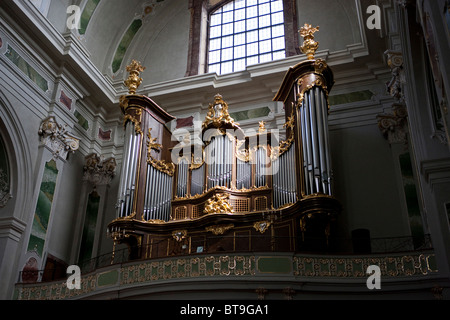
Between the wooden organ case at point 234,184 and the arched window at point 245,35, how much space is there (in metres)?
2.78

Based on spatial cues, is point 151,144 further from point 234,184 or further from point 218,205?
point 218,205

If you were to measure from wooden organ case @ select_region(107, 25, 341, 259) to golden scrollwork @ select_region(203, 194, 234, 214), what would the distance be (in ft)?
0.07

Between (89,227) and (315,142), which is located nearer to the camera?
(315,142)

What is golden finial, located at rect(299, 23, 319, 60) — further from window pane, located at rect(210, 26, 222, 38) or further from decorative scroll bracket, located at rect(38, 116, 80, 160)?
decorative scroll bracket, located at rect(38, 116, 80, 160)

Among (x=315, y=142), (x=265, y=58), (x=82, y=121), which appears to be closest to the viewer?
(x=315, y=142)

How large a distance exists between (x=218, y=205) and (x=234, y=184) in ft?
2.23

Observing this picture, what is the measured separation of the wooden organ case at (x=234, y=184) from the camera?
1075 cm

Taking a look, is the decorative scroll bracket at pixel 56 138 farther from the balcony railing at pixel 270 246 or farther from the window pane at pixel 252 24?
the window pane at pixel 252 24

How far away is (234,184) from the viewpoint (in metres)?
11.8

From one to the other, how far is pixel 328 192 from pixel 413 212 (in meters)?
2.27

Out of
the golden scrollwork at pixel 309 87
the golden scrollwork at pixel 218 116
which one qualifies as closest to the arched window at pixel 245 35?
the golden scrollwork at pixel 218 116

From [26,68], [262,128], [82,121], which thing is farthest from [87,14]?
[262,128]

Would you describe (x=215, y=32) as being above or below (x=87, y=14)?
above

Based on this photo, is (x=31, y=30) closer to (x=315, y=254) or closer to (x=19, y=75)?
(x=19, y=75)
